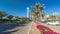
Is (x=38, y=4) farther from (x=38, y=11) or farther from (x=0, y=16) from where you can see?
(x=0, y=16)

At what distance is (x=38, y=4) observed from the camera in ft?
161

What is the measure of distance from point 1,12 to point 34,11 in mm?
47327

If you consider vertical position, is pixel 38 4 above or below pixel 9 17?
above

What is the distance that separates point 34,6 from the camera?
162 feet

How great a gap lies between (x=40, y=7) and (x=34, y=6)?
89.7 inches

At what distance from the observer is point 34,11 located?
49.5m

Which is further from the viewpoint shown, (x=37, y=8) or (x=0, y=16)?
(x=0, y=16)

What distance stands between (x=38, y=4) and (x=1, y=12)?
48494 millimetres

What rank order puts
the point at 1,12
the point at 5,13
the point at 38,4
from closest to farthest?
1. the point at 38,4
2. the point at 1,12
3. the point at 5,13

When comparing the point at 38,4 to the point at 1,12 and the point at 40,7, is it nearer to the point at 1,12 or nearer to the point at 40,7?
the point at 40,7

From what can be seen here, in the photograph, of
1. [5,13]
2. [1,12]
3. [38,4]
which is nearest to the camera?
[38,4]

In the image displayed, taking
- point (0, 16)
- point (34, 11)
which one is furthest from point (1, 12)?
point (34, 11)

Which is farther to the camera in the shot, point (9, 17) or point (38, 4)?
point (9, 17)

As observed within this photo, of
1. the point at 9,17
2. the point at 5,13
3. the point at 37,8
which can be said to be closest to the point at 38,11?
the point at 37,8
